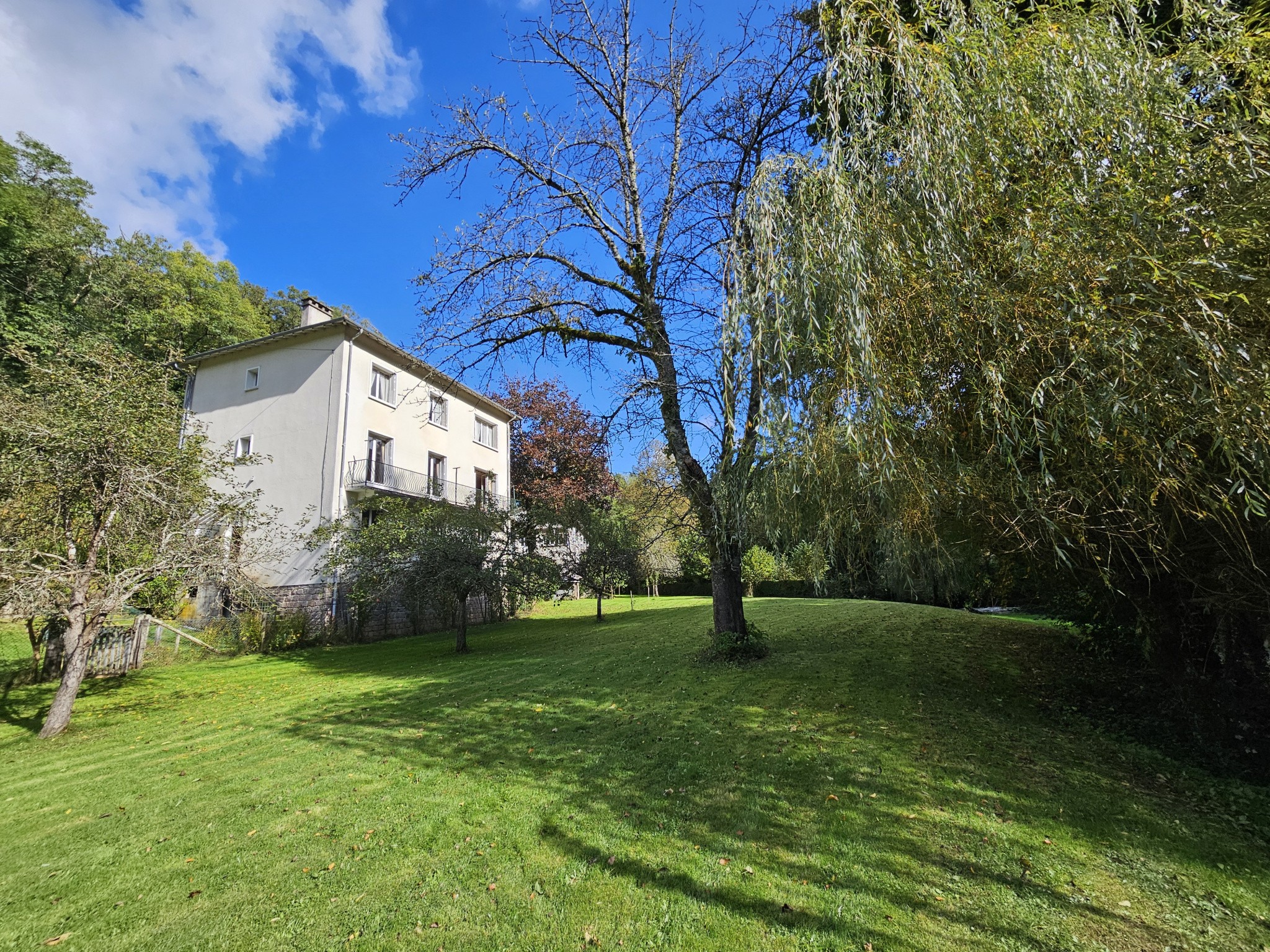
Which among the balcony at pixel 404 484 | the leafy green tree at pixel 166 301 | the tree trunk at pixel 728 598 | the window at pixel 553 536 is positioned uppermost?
the leafy green tree at pixel 166 301

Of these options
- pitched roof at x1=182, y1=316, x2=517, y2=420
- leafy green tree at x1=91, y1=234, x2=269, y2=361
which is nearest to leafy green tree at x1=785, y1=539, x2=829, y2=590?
pitched roof at x1=182, y1=316, x2=517, y2=420

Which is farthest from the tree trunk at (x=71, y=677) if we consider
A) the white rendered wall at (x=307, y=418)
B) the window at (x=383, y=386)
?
the window at (x=383, y=386)

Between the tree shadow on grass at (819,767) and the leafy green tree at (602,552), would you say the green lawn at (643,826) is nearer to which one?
the tree shadow on grass at (819,767)

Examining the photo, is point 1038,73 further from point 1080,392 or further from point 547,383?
point 547,383

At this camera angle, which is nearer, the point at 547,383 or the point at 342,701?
the point at 342,701

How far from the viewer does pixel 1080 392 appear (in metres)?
2.87

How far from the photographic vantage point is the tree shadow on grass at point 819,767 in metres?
3.01

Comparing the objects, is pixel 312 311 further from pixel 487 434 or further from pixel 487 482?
pixel 487 482

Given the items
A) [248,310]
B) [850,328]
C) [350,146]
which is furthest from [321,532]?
[248,310]

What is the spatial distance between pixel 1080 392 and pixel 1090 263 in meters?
0.77

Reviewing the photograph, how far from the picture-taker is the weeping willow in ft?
9.24

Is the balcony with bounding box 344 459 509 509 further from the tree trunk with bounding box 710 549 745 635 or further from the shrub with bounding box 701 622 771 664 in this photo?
the shrub with bounding box 701 622 771 664

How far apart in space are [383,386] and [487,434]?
19.1 feet

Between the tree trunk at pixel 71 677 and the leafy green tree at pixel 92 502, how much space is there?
0.05 feet
